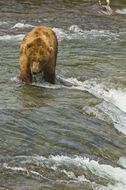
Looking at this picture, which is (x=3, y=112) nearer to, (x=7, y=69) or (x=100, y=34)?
(x=7, y=69)

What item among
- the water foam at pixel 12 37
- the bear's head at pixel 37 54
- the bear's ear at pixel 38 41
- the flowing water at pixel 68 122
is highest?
the bear's ear at pixel 38 41

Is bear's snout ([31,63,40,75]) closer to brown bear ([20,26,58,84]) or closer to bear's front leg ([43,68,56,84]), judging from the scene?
brown bear ([20,26,58,84])

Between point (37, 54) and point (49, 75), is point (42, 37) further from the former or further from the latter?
point (49, 75)

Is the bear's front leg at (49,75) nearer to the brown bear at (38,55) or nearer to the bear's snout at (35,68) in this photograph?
the brown bear at (38,55)

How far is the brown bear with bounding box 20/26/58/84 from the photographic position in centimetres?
Result: 829

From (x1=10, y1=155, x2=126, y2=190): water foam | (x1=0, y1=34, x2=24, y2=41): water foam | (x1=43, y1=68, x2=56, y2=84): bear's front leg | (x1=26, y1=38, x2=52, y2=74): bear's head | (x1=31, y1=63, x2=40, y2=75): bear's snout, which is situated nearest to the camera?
(x1=10, y1=155, x2=126, y2=190): water foam

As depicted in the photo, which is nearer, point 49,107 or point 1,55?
point 49,107

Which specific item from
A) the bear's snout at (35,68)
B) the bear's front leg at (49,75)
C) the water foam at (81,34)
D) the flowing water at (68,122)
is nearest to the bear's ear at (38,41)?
the bear's snout at (35,68)

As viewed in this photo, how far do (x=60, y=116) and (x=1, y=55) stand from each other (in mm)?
5113

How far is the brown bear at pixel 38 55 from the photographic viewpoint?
27.2 feet

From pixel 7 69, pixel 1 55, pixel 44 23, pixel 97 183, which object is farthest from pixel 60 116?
pixel 44 23

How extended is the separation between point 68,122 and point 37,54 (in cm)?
231

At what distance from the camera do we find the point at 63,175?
182 inches

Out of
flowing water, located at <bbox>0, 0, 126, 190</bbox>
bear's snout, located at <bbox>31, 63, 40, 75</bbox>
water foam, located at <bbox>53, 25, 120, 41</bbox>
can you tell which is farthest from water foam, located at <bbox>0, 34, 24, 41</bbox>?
bear's snout, located at <bbox>31, 63, 40, 75</bbox>
